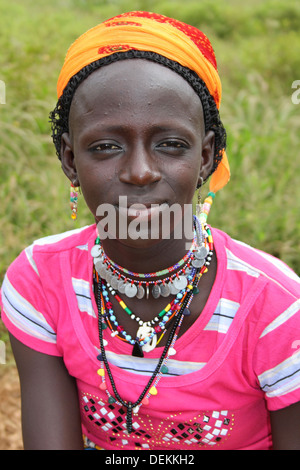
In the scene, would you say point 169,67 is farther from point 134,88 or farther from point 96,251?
point 96,251

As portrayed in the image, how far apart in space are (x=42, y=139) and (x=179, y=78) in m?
2.85

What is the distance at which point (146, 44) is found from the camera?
50.1 inches

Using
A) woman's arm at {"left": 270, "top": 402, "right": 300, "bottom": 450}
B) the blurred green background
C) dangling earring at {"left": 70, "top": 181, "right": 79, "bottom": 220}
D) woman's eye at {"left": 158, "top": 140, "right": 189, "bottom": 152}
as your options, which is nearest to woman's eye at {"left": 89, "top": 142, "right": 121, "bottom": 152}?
woman's eye at {"left": 158, "top": 140, "right": 189, "bottom": 152}

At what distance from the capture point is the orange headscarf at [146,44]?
1.28m

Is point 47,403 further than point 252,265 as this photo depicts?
Yes

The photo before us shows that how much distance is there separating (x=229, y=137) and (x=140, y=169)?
2.62 metres

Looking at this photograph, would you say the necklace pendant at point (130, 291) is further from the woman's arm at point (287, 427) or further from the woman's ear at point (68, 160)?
the woman's arm at point (287, 427)

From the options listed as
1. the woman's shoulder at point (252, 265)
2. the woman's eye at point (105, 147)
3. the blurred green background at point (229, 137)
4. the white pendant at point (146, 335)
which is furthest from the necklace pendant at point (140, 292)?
the blurred green background at point (229, 137)

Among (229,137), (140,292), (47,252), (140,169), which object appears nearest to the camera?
(140,169)

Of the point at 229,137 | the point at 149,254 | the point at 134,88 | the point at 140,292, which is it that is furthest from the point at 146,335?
the point at 229,137

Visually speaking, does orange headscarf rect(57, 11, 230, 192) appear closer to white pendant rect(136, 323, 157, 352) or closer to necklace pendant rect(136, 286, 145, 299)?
necklace pendant rect(136, 286, 145, 299)

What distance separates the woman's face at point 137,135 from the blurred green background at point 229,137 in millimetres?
1902

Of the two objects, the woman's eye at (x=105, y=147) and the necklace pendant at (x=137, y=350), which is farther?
the necklace pendant at (x=137, y=350)

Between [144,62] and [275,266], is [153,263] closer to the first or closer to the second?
[275,266]
